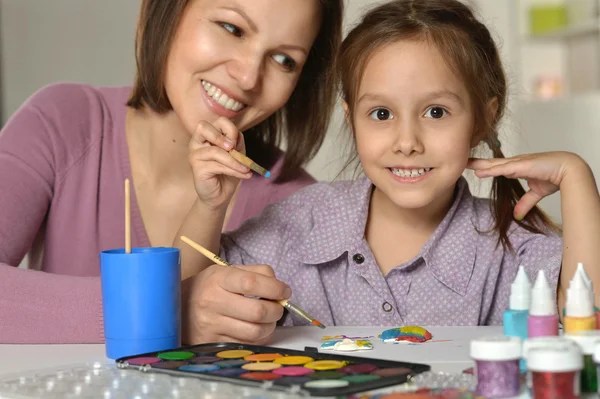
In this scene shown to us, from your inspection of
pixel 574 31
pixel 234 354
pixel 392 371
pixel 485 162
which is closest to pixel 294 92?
pixel 485 162

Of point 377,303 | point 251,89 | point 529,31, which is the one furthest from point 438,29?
point 529,31

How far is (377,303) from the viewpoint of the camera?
140cm

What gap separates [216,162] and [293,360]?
0.47 m

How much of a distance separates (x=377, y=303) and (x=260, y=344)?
38 centimetres

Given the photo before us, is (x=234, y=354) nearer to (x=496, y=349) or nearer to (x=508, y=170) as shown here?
(x=496, y=349)

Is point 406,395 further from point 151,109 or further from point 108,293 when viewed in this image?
point 151,109

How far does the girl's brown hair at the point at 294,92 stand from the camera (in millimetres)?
1523

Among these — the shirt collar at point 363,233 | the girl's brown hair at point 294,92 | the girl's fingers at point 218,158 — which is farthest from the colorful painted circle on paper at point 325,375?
the girl's brown hair at point 294,92

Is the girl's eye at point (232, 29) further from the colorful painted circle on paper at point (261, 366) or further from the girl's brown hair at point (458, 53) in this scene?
the colorful painted circle on paper at point (261, 366)

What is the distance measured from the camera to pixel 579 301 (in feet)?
2.59

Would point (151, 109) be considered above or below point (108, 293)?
above

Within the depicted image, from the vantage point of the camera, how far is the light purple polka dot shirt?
1390mm

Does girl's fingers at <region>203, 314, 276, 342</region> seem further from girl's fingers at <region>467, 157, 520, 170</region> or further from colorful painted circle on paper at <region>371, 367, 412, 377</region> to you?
girl's fingers at <region>467, 157, 520, 170</region>

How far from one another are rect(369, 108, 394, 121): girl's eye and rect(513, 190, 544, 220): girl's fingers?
25 cm
